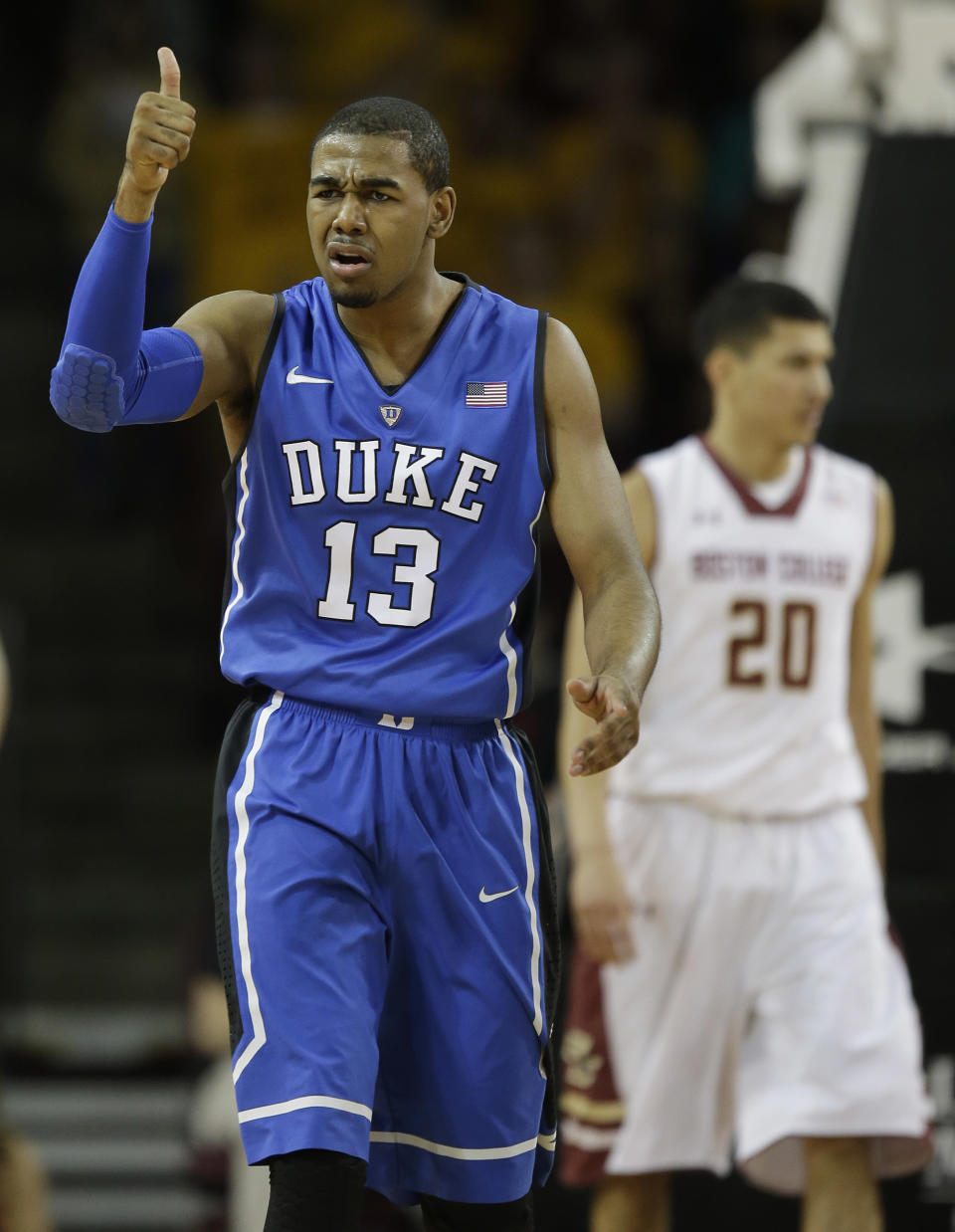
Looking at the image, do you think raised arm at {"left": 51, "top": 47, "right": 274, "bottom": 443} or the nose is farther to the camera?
the nose

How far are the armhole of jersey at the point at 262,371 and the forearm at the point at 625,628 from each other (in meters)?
0.73

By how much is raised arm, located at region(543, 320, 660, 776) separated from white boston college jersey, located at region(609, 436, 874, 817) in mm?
1846

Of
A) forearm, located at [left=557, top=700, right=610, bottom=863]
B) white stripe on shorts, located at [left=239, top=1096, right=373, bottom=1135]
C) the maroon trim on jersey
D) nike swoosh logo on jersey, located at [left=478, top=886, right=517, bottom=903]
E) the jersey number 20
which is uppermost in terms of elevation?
the maroon trim on jersey

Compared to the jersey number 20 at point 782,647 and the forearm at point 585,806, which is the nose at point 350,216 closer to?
the forearm at point 585,806

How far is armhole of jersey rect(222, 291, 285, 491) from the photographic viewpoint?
4.11 metres

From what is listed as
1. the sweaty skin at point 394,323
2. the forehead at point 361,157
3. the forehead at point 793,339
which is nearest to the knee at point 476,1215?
the sweaty skin at point 394,323

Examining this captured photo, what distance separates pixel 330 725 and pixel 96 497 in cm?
765

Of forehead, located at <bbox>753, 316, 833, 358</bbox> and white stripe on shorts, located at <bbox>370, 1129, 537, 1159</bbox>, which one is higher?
forehead, located at <bbox>753, 316, 833, 358</bbox>

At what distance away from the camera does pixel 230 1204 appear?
7.08 meters

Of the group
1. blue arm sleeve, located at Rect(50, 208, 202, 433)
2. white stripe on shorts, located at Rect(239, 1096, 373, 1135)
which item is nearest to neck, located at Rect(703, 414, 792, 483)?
blue arm sleeve, located at Rect(50, 208, 202, 433)

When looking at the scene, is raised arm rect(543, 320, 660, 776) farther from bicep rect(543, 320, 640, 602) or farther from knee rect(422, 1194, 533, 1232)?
knee rect(422, 1194, 533, 1232)

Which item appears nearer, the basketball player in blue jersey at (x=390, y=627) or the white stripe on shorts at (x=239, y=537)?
the basketball player in blue jersey at (x=390, y=627)

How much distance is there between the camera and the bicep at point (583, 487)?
4.11 meters

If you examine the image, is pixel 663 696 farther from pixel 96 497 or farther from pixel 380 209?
pixel 96 497
